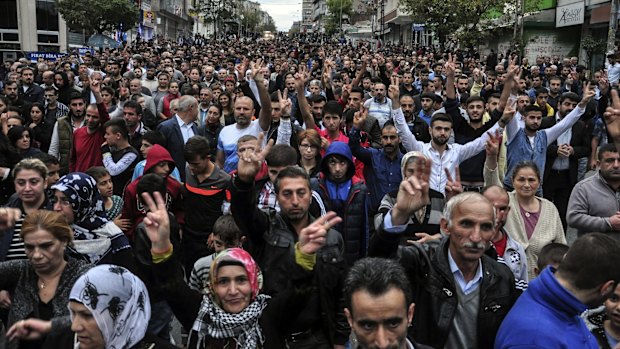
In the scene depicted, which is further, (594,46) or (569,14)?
(569,14)

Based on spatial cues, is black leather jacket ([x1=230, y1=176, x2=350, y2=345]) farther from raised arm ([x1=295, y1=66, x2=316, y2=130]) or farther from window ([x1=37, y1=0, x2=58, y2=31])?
window ([x1=37, y1=0, x2=58, y2=31])

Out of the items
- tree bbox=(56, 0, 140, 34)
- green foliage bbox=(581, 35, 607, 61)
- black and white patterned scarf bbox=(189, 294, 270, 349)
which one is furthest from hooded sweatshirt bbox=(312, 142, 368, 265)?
tree bbox=(56, 0, 140, 34)

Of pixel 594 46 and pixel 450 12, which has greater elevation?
pixel 450 12

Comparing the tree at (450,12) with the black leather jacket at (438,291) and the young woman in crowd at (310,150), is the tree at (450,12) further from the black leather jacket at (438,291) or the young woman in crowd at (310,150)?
the black leather jacket at (438,291)

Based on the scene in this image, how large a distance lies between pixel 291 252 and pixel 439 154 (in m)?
3.23

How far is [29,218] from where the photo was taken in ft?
11.2

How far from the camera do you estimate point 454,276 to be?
3.11 metres

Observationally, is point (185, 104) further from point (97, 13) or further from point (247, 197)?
point (97, 13)

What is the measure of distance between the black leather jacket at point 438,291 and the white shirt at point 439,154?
8.26ft

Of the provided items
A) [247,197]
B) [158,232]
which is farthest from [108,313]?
[247,197]

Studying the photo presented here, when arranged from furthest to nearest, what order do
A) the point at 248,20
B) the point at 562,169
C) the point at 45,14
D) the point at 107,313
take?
the point at 248,20 → the point at 45,14 → the point at 562,169 → the point at 107,313

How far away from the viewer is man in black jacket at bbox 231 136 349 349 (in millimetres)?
3236

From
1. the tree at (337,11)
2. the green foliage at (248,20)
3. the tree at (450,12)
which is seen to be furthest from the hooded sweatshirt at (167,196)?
the green foliage at (248,20)

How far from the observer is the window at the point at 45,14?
47.3m
